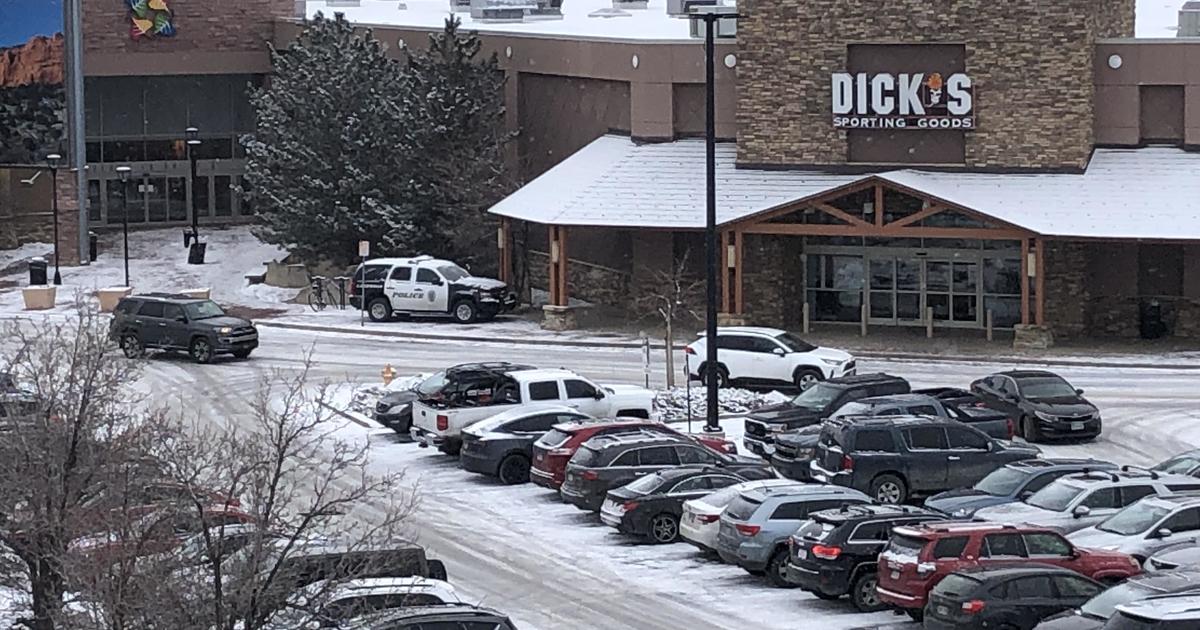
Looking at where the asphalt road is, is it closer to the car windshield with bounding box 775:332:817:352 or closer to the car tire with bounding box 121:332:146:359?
the car tire with bounding box 121:332:146:359

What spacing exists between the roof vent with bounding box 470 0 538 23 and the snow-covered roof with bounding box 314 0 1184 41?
1.03 feet

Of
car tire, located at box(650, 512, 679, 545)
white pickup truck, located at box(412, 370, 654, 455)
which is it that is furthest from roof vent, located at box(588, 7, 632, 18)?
car tire, located at box(650, 512, 679, 545)

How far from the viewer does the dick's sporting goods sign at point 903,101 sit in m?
51.2

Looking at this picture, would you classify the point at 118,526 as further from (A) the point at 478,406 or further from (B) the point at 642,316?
(B) the point at 642,316

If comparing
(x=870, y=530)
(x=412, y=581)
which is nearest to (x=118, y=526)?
(x=412, y=581)

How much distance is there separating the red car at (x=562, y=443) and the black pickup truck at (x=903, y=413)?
118 cm

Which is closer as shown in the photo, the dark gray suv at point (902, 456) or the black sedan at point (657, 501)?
the black sedan at point (657, 501)

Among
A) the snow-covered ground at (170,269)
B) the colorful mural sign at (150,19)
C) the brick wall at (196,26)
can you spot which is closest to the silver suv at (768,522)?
the snow-covered ground at (170,269)

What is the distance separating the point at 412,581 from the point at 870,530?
7.05 meters

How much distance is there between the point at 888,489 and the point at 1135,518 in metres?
5.52

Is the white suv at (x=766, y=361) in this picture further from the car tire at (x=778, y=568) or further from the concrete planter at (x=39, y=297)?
the concrete planter at (x=39, y=297)

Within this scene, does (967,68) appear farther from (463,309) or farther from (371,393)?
(371,393)

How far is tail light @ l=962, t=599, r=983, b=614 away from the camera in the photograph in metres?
23.6

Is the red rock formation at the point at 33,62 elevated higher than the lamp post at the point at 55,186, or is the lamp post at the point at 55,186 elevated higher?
the red rock formation at the point at 33,62
